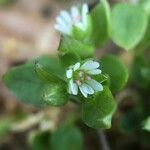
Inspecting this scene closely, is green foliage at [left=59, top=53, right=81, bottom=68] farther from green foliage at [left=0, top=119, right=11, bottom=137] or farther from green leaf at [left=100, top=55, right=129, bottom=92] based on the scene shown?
green foliage at [left=0, top=119, right=11, bottom=137]

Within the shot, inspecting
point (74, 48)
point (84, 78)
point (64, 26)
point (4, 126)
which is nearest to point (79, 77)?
point (84, 78)

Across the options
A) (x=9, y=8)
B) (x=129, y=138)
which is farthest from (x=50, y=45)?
(x=129, y=138)

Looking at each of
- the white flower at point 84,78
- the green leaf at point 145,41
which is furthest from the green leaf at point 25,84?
the green leaf at point 145,41

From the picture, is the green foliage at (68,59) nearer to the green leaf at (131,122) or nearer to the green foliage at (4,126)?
the green leaf at (131,122)

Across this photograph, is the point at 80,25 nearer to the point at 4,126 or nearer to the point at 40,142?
the point at 40,142

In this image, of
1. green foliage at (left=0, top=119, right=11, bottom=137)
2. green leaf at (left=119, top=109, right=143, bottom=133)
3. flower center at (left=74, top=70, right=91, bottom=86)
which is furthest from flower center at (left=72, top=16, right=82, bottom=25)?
green foliage at (left=0, top=119, right=11, bottom=137)

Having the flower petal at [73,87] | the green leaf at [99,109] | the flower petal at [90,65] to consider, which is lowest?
the green leaf at [99,109]
